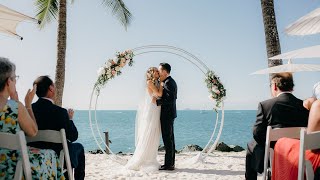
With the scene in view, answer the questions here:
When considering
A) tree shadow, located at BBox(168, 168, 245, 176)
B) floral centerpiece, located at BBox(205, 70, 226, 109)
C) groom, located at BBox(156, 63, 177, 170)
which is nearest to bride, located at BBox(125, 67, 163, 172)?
groom, located at BBox(156, 63, 177, 170)

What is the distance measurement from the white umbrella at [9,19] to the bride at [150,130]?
127 inches

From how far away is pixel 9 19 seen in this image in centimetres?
477

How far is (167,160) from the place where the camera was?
25.1ft

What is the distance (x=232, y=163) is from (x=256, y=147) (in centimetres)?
446

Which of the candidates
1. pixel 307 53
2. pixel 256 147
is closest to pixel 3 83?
pixel 256 147

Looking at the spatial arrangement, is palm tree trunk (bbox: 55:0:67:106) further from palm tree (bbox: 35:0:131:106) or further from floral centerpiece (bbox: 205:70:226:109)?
floral centerpiece (bbox: 205:70:226:109)

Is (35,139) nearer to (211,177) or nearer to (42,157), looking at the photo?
(42,157)

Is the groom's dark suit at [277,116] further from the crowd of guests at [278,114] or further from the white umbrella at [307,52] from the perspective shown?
the white umbrella at [307,52]

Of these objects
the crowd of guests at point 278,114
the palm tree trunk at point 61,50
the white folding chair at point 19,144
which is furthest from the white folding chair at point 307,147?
the palm tree trunk at point 61,50

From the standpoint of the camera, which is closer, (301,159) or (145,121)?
(301,159)

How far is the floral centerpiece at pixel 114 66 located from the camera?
28.9 ft

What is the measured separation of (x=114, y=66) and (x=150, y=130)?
207 centimetres

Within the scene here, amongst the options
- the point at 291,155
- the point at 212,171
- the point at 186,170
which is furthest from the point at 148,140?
the point at 291,155

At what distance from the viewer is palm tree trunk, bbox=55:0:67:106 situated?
10673 millimetres
